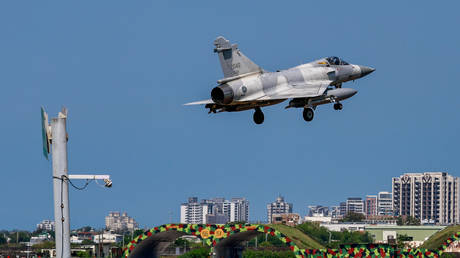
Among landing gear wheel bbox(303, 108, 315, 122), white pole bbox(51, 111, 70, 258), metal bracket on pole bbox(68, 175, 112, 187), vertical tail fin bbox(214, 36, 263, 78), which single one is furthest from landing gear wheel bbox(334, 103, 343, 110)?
white pole bbox(51, 111, 70, 258)

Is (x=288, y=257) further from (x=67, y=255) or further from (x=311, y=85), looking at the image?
(x=67, y=255)

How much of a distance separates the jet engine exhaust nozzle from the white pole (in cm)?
2660

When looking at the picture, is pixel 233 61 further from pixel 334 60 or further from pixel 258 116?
pixel 334 60

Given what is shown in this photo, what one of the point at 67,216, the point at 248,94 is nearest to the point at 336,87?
the point at 248,94

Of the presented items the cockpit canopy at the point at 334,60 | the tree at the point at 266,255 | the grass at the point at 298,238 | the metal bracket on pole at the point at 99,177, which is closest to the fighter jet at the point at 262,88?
the cockpit canopy at the point at 334,60

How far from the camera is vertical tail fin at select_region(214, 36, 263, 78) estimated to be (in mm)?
59281

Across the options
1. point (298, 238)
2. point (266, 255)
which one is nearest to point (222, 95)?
point (298, 238)

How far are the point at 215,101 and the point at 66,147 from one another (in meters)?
27.2

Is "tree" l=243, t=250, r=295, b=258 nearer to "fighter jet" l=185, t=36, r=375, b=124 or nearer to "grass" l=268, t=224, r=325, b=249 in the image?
"grass" l=268, t=224, r=325, b=249

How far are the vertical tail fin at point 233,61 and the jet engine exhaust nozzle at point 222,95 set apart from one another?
2.10m

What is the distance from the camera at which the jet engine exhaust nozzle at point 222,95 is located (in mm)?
56781

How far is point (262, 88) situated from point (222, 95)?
3.23 m

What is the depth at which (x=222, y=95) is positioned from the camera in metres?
56.8

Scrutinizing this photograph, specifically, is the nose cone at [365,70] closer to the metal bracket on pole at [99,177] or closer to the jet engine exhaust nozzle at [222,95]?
the jet engine exhaust nozzle at [222,95]
